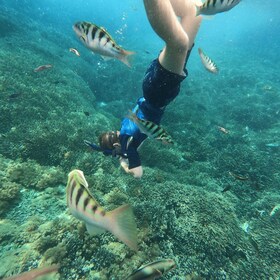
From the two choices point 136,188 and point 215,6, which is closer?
point 215,6

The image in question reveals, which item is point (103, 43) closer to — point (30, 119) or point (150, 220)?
point (150, 220)

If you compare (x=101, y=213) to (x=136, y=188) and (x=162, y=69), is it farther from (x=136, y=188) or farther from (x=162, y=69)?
(x=136, y=188)

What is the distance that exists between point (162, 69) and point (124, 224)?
2.15 m

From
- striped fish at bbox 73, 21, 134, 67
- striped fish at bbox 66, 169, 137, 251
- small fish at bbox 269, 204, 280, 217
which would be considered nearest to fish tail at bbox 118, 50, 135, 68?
striped fish at bbox 73, 21, 134, 67

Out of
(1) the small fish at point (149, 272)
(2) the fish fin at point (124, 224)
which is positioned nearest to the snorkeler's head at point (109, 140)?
(1) the small fish at point (149, 272)

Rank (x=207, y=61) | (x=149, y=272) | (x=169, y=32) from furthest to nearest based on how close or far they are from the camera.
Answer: (x=207, y=61)
(x=169, y=32)
(x=149, y=272)

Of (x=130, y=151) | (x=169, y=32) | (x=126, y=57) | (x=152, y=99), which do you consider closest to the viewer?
(x=169, y=32)

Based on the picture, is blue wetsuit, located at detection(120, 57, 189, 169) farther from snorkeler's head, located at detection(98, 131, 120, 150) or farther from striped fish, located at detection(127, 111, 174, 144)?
striped fish, located at detection(127, 111, 174, 144)

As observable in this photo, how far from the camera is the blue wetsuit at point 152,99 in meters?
3.10

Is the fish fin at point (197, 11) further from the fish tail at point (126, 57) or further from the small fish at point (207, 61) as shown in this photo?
the small fish at point (207, 61)

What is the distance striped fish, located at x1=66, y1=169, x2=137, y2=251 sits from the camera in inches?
63.4

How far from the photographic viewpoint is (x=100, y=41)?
300 centimetres

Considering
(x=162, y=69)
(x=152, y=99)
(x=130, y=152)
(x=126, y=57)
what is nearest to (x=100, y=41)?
(x=126, y=57)

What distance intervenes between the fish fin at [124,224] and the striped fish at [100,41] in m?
2.17
